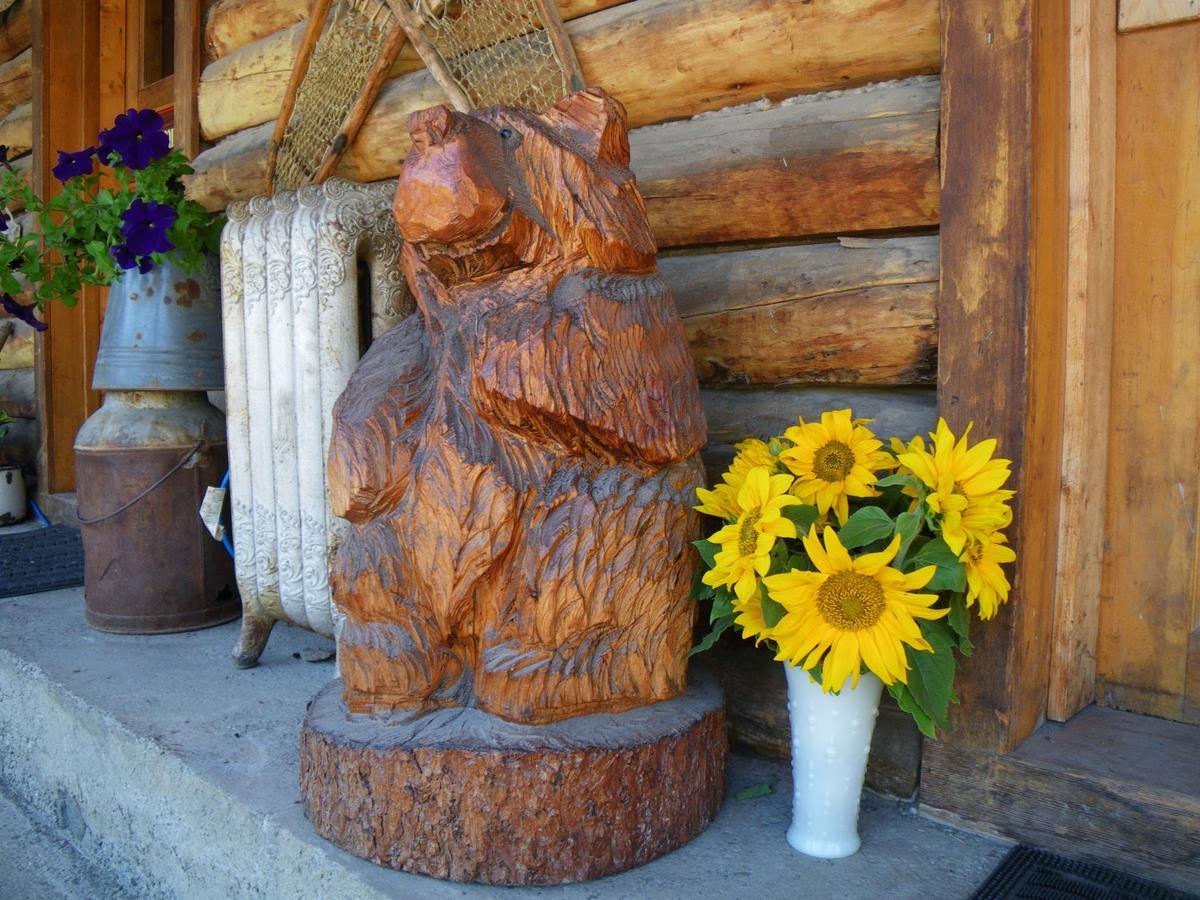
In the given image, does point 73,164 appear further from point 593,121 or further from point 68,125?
point 68,125

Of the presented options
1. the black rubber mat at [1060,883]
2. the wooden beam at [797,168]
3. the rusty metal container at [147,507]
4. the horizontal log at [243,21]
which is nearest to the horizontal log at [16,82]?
the horizontal log at [243,21]

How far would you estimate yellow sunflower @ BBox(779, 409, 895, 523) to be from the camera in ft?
4.21

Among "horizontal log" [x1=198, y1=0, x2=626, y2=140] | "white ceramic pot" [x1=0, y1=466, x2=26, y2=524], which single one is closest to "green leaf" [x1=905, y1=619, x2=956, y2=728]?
"horizontal log" [x1=198, y1=0, x2=626, y2=140]

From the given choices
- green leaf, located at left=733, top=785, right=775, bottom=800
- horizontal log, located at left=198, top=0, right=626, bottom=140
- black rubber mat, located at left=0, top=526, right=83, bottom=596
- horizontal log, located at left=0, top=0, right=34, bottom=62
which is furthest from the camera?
horizontal log, located at left=0, top=0, right=34, bottom=62

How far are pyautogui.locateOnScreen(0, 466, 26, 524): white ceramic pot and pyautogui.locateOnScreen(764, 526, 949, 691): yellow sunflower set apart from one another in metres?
3.60

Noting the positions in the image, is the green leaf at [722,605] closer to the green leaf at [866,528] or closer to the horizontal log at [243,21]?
the green leaf at [866,528]

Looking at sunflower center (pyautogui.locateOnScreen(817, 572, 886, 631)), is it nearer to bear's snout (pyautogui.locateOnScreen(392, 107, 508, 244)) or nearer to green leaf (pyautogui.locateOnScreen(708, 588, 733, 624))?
green leaf (pyautogui.locateOnScreen(708, 588, 733, 624))

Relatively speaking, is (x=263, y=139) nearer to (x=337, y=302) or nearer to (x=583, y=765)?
(x=337, y=302)

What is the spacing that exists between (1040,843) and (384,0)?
193 cm

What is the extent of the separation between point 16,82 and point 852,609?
14.6 feet

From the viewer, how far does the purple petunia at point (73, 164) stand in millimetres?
2268

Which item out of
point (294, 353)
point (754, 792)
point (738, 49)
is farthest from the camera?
point (294, 353)

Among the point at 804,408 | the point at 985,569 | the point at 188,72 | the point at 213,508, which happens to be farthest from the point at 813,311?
the point at 188,72

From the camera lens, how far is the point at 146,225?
220 centimetres
